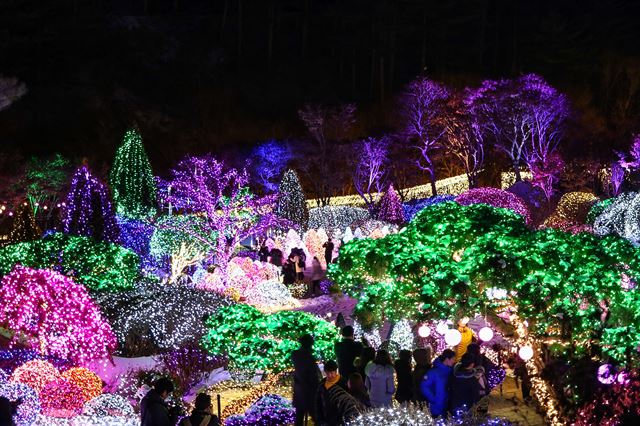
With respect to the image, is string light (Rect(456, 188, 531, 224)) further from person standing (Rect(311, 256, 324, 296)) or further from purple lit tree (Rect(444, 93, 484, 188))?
purple lit tree (Rect(444, 93, 484, 188))

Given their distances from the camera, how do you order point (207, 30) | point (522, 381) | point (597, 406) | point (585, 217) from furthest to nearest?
1. point (207, 30)
2. point (585, 217)
3. point (522, 381)
4. point (597, 406)

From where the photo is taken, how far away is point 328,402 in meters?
9.18

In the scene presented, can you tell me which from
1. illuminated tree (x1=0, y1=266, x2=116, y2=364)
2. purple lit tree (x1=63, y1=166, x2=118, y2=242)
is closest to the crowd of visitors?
illuminated tree (x1=0, y1=266, x2=116, y2=364)

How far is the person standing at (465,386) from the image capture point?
10078 mm

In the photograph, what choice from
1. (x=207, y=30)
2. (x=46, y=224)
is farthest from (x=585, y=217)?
(x=207, y=30)

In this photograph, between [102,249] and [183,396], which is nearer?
[183,396]

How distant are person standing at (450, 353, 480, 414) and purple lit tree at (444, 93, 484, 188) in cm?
3327

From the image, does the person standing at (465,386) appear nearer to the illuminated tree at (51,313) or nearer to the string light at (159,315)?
the illuminated tree at (51,313)

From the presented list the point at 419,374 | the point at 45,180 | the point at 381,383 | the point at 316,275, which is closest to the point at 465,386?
the point at 419,374

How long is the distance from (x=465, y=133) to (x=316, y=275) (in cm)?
2056

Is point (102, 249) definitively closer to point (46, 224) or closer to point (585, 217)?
point (585, 217)

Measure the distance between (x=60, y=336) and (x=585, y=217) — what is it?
60.9 ft

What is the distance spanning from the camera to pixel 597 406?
9938 millimetres

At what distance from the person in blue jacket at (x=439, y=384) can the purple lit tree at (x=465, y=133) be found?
109 feet
